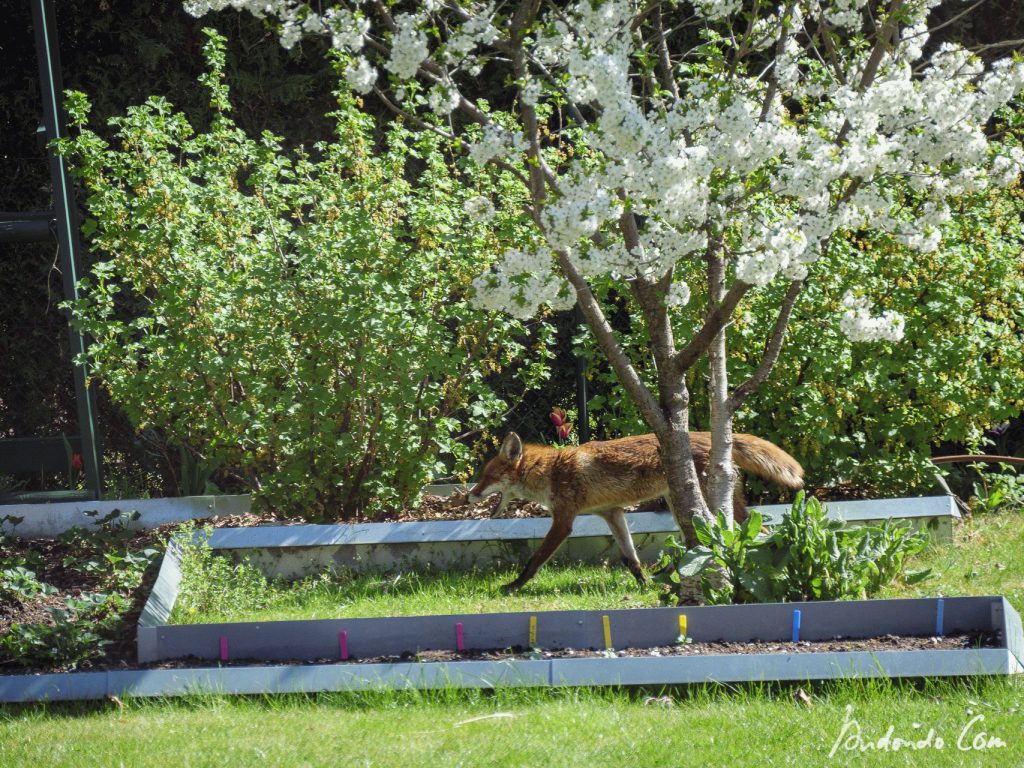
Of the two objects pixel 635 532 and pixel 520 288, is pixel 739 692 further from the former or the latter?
pixel 635 532

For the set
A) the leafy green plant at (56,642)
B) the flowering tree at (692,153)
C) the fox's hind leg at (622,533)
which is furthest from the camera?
the fox's hind leg at (622,533)

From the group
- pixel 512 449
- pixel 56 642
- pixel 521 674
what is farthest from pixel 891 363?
pixel 56 642

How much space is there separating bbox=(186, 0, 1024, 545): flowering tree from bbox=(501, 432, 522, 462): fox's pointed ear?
164cm

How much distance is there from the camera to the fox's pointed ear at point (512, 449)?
22.0ft

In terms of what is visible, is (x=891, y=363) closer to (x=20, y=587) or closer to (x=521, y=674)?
(x=521, y=674)

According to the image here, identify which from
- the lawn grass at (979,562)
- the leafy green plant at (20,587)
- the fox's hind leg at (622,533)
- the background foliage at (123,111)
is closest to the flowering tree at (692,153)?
the fox's hind leg at (622,533)

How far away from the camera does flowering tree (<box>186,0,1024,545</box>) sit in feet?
13.3

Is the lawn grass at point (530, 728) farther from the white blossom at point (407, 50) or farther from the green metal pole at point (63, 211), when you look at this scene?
the green metal pole at point (63, 211)

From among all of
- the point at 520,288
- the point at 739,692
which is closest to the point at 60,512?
the point at 520,288

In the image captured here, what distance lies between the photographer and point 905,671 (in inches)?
168

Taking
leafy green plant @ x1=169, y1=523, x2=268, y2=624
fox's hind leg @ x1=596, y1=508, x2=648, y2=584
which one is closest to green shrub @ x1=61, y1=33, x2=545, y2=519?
leafy green plant @ x1=169, y1=523, x2=268, y2=624

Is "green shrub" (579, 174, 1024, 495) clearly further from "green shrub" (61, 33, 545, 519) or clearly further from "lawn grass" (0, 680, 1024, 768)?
"lawn grass" (0, 680, 1024, 768)

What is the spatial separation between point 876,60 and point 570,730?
2948 millimetres

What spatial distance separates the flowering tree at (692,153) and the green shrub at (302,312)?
1.72m
